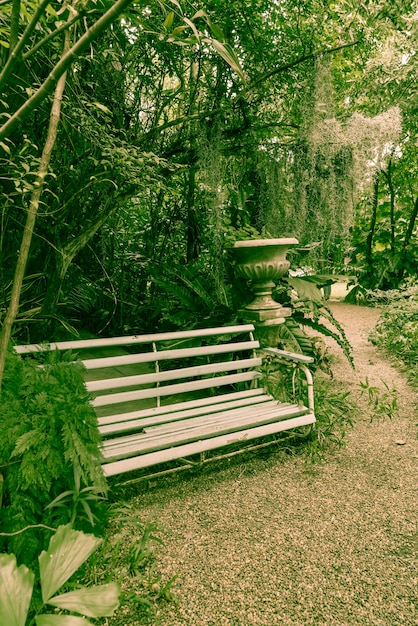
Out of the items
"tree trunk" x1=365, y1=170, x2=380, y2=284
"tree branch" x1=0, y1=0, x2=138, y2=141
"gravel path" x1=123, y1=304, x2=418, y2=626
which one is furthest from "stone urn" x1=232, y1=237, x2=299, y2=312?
"tree trunk" x1=365, y1=170, x2=380, y2=284

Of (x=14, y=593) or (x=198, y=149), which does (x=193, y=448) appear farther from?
(x=198, y=149)

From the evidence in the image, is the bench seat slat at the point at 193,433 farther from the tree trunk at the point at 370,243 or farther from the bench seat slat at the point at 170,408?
the tree trunk at the point at 370,243

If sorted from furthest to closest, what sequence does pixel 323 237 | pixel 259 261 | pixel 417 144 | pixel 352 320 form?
pixel 352 320, pixel 417 144, pixel 323 237, pixel 259 261

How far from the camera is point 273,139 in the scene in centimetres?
411

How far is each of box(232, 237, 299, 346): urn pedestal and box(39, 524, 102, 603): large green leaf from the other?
2.80m

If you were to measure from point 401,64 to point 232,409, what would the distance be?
12.5 ft

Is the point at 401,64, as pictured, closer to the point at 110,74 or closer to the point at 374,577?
the point at 110,74

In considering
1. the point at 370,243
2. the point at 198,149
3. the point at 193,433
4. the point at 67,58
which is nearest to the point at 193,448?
the point at 193,433

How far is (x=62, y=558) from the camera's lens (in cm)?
62

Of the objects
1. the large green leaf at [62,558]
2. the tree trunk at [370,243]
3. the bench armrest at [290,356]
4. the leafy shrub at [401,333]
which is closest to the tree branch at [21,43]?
the large green leaf at [62,558]

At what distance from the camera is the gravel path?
167 cm

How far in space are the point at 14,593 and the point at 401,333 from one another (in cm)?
544

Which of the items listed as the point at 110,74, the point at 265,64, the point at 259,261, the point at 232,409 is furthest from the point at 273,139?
the point at 232,409

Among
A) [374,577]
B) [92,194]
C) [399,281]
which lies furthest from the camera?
[399,281]
